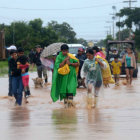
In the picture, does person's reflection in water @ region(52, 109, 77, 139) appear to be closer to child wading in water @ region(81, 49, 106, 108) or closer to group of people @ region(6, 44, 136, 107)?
group of people @ region(6, 44, 136, 107)

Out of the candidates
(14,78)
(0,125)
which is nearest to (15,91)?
(14,78)

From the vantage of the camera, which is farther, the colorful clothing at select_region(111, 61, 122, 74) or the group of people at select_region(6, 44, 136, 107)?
the colorful clothing at select_region(111, 61, 122, 74)

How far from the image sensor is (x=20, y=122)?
12.0 meters

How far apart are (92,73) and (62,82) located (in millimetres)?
852

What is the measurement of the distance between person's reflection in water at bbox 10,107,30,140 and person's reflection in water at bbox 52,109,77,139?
0.57m

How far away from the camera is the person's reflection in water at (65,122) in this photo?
10.0 metres

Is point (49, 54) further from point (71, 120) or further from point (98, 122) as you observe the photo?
point (98, 122)

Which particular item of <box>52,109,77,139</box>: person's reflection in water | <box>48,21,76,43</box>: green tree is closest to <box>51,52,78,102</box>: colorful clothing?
<box>52,109,77,139</box>: person's reflection in water

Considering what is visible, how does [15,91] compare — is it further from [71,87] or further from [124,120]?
[124,120]

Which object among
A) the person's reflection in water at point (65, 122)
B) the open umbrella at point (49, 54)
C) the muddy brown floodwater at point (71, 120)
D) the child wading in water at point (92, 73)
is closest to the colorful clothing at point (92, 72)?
the child wading in water at point (92, 73)

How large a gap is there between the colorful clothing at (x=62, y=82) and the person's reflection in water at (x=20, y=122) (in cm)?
91

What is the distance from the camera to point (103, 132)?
10148mm

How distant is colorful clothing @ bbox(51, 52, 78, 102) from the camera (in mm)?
14992

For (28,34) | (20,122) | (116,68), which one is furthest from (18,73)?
(28,34)
